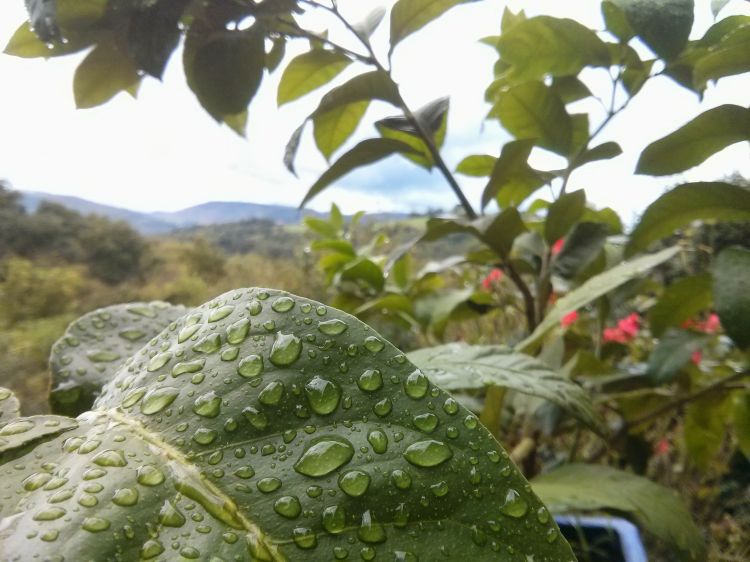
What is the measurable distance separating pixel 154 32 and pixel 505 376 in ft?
1.49

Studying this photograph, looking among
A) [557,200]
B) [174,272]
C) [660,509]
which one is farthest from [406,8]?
[174,272]

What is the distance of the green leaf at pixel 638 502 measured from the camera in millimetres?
464

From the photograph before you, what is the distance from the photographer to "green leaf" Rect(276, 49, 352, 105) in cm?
66

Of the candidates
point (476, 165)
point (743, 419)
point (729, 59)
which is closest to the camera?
point (729, 59)

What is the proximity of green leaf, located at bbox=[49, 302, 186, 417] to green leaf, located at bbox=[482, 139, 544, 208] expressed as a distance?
354 mm

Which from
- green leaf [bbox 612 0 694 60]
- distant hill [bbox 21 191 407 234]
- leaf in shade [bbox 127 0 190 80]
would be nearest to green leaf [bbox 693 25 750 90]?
green leaf [bbox 612 0 694 60]

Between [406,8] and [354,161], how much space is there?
0.19 m

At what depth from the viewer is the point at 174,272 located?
3.88 feet

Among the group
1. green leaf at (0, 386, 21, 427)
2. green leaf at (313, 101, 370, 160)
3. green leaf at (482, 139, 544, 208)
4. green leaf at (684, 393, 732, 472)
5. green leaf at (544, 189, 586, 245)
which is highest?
green leaf at (313, 101, 370, 160)

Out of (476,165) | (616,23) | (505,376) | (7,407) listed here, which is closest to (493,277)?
(476,165)

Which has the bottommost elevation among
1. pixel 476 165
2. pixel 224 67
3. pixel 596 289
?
pixel 596 289

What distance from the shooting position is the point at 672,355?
594 millimetres

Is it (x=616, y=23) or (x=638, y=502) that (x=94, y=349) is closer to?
(x=638, y=502)

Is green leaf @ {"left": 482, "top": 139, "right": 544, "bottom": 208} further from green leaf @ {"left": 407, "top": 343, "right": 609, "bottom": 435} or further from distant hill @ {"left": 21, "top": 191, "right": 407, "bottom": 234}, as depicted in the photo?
distant hill @ {"left": 21, "top": 191, "right": 407, "bottom": 234}
